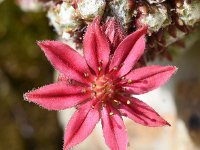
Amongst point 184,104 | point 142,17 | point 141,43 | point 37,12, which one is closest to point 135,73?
point 141,43

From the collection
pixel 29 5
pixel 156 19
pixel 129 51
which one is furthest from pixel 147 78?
pixel 29 5

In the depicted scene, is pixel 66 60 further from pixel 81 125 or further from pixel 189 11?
pixel 189 11

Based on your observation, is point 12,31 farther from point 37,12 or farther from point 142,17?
point 142,17

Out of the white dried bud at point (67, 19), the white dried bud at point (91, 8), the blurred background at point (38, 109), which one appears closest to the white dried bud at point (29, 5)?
the blurred background at point (38, 109)

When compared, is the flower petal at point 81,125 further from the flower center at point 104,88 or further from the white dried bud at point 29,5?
the white dried bud at point 29,5

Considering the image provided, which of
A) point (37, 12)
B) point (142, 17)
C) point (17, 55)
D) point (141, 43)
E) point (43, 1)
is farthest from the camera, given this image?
point (17, 55)

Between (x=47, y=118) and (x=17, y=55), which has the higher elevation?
(x=17, y=55)

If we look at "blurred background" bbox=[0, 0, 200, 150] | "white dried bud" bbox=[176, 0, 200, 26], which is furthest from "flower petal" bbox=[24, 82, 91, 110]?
"blurred background" bbox=[0, 0, 200, 150]
